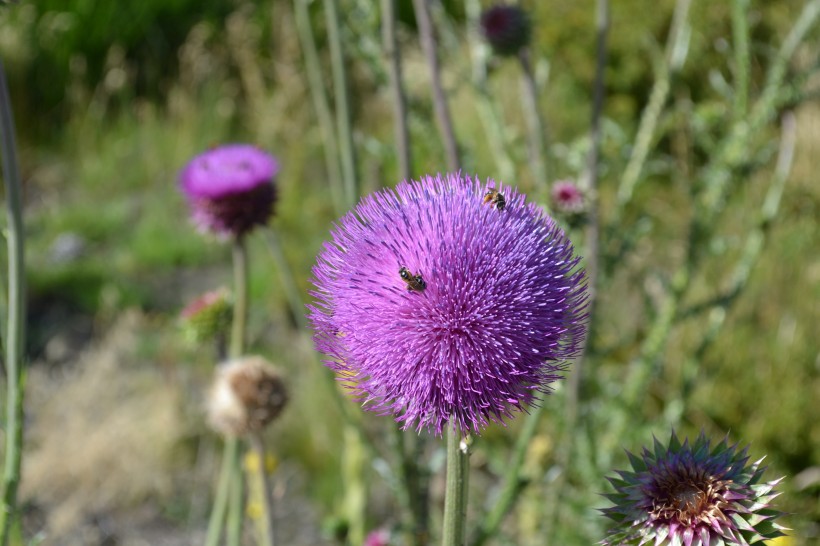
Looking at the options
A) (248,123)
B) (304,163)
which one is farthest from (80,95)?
(304,163)

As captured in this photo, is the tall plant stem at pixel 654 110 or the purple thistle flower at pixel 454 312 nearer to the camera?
the purple thistle flower at pixel 454 312

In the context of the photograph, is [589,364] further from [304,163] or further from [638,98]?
[304,163]

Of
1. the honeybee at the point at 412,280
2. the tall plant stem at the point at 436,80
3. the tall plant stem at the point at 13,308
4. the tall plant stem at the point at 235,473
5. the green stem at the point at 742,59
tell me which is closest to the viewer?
the honeybee at the point at 412,280

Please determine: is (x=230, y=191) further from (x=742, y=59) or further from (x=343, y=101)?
(x=742, y=59)

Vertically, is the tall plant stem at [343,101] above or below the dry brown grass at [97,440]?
above

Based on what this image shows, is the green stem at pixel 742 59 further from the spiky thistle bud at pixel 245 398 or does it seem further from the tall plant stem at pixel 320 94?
the spiky thistle bud at pixel 245 398

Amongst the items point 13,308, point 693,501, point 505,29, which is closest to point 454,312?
point 693,501

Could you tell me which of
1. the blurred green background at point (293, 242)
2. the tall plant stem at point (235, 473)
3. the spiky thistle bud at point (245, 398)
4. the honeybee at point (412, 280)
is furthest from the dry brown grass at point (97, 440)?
the honeybee at point (412, 280)
